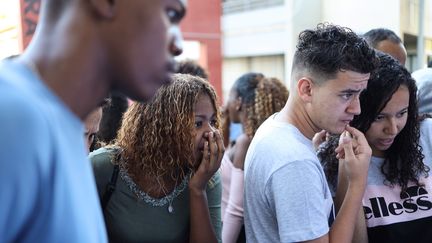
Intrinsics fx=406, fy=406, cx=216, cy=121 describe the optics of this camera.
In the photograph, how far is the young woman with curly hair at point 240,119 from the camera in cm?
253

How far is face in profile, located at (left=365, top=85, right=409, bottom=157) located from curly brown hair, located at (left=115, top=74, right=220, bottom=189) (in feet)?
2.66

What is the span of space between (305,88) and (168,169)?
647 millimetres

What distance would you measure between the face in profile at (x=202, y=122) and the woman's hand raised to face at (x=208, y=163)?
35 millimetres

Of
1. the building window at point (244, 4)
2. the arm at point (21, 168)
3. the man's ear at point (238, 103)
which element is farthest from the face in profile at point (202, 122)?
the building window at point (244, 4)

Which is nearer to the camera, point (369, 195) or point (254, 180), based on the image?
point (254, 180)

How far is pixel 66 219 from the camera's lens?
0.63 meters

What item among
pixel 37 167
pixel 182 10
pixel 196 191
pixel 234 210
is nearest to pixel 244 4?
pixel 234 210

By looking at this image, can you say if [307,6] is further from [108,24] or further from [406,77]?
[108,24]

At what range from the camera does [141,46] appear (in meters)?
0.69

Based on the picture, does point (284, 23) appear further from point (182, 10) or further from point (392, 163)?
point (182, 10)

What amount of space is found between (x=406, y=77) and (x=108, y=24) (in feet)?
5.07

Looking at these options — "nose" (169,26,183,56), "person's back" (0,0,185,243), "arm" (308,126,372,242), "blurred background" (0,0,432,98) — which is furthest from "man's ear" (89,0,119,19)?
"arm" (308,126,372,242)

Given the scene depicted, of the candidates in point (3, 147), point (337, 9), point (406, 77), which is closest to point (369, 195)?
point (406, 77)

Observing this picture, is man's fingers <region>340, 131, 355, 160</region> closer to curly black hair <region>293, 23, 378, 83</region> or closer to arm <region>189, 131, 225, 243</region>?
curly black hair <region>293, 23, 378, 83</region>
